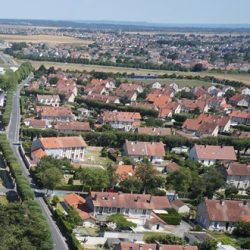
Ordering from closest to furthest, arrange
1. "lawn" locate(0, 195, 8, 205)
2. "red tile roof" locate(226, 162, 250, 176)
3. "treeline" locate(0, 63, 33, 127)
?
1. "lawn" locate(0, 195, 8, 205)
2. "red tile roof" locate(226, 162, 250, 176)
3. "treeline" locate(0, 63, 33, 127)

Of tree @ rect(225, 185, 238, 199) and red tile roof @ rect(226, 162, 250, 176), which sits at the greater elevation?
red tile roof @ rect(226, 162, 250, 176)

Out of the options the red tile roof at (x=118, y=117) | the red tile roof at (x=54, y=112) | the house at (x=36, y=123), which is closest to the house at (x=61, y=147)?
the house at (x=36, y=123)

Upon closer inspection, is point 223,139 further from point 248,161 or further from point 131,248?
point 131,248

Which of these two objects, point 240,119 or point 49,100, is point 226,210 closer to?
point 240,119

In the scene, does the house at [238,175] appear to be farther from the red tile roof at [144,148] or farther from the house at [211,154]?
the red tile roof at [144,148]

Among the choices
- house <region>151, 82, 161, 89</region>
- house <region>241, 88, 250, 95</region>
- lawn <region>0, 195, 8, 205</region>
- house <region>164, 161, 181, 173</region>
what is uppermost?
lawn <region>0, 195, 8, 205</region>

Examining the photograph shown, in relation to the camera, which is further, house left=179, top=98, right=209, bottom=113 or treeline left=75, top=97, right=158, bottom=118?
house left=179, top=98, right=209, bottom=113

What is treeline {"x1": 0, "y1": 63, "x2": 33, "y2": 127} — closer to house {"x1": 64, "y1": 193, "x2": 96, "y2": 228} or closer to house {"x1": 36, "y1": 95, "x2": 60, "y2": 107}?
house {"x1": 36, "y1": 95, "x2": 60, "y2": 107}

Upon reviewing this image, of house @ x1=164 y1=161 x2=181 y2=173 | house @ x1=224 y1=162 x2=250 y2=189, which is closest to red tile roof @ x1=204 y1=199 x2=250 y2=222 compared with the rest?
house @ x1=224 y1=162 x2=250 y2=189
